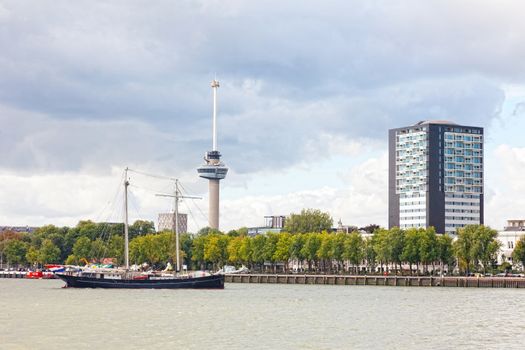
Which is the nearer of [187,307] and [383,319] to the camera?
[383,319]

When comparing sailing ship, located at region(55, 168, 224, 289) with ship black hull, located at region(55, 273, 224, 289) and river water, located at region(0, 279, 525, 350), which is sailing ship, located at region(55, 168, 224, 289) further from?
river water, located at region(0, 279, 525, 350)

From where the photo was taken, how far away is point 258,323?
103375 millimetres

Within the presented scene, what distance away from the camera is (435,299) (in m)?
154

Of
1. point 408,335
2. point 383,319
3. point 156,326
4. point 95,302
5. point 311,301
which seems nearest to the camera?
point 408,335

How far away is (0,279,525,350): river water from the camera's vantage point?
8356cm

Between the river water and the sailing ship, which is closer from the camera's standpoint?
the river water

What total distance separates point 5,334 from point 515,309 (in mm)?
68481

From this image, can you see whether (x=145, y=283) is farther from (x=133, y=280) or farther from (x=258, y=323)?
(x=258, y=323)

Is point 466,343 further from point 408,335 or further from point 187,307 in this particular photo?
point 187,307

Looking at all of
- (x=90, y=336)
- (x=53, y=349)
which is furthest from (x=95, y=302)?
(x=53, y=349)

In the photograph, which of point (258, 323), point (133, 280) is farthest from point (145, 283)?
point (258, 323)

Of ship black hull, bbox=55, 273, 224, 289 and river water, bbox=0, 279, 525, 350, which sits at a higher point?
river water, bbox=0, 279, 525, 350

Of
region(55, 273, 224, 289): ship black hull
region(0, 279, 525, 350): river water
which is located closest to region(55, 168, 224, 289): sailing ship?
region(55, 273, 224, 289): ship black hull

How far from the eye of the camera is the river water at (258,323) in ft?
274
